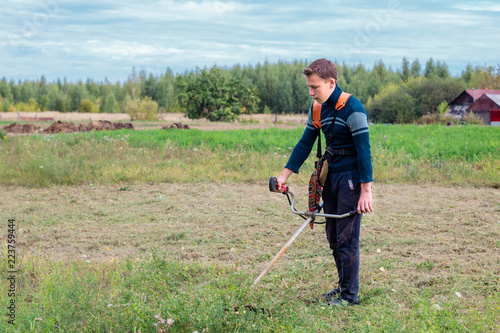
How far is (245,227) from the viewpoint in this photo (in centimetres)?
657

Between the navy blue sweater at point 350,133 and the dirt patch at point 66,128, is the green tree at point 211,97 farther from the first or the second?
the navy blue sweater at point 350,133

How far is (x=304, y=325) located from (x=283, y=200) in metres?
5.06

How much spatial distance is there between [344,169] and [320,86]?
26.7 inches

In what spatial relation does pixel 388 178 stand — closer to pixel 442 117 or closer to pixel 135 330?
pixel 135 330

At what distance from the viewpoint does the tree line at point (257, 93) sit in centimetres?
3838

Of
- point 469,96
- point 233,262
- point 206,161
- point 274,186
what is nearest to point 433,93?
point 469,96

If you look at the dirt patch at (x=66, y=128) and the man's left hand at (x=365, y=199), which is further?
the dirt patch at (x=66, y=128)

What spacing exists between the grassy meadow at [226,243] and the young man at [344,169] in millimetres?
382

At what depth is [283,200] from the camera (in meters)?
8.40

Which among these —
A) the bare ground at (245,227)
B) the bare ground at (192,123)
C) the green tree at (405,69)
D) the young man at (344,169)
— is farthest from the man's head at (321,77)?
the green tree at (405,69)

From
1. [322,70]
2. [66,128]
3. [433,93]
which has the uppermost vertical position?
[433,93]

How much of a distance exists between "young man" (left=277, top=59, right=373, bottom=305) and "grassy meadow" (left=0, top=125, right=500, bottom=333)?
382 millimetres

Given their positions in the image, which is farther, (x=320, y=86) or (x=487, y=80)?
(x=487, y=80)

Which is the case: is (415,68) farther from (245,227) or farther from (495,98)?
(245,227)
